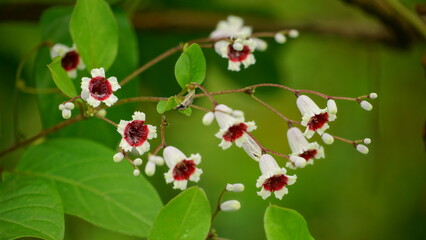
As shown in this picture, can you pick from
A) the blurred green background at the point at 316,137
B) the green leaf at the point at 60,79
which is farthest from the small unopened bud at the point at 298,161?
the blurred green background at the point at 316,137

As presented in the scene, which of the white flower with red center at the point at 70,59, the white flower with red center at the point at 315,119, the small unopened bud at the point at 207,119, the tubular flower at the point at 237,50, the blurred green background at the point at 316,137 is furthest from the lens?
the blurred green background at the point at 316,137

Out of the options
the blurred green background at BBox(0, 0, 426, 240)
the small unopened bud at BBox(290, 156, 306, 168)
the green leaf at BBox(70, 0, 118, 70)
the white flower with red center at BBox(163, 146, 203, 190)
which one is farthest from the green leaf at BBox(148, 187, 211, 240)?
the blurred green background at BBox(0, 0, 426, 240)

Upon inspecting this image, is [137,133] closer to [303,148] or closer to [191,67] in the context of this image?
[191,67]

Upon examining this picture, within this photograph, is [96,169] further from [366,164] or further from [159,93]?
[366,164]

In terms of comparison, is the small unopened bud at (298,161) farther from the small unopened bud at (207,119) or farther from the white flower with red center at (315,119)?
the small unopened bud at (207,119)

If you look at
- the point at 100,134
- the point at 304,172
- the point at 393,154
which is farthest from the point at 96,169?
the point at 393,154

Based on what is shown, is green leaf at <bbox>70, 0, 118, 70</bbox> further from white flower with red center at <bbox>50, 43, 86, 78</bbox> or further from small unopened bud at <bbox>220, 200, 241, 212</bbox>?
small unopened bud at <bbox>220, 200, 241, 212</bbox>
